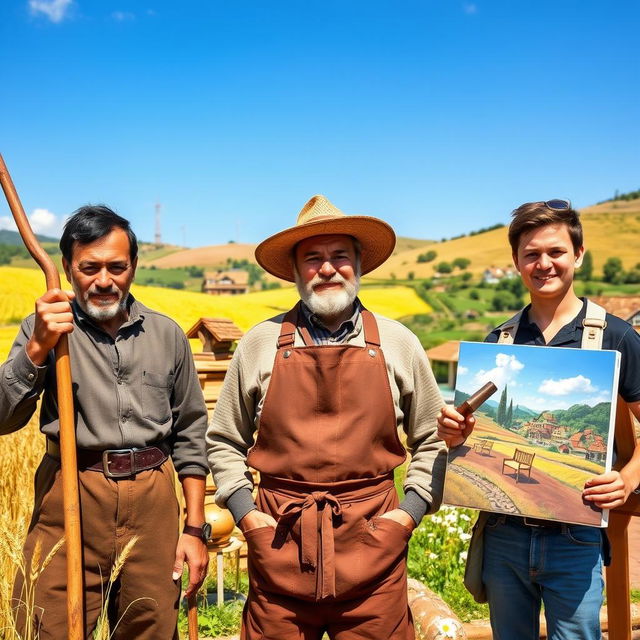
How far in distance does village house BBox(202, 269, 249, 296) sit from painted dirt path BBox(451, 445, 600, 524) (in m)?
55.3

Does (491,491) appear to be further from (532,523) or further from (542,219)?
(542,219)

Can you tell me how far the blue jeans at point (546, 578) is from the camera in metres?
2.22

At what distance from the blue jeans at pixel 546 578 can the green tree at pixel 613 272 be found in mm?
73572

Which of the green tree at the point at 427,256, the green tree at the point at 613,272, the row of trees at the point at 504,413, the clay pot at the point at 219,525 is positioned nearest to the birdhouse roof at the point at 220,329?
the clay pot at the point at 219,525

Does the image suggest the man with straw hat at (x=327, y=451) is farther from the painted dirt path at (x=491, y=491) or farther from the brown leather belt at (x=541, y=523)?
the brown leather belt at (x=541, y=523)

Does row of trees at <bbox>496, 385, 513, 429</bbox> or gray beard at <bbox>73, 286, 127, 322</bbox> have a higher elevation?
gray beard at <bbox>73, 286, 127, 322</bbox>

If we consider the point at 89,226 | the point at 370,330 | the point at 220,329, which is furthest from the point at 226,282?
the point at 370,330

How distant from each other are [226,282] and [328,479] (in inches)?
2554

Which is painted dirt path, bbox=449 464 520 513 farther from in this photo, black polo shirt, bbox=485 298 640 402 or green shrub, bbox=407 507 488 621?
green shrub, bbox=407 507 488 621

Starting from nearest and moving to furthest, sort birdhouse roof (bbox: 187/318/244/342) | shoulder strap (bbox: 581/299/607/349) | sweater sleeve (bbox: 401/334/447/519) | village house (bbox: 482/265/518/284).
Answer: shoulder strap (bbox: 581/299/607/349)
sweater sleeve (bbox: 401/334/447/519)
birdhouse roof (bbox: 187/318/244/342)
village house (bbox: 482/265/518/284)

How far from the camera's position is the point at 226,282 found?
66375 millimetres

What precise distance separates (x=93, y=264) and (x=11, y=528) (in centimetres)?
99

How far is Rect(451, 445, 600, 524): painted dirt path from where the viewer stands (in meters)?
2.17

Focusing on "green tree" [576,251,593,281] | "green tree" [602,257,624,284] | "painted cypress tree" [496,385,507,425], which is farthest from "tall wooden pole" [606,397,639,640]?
"green tree" [602,257,624,284]
